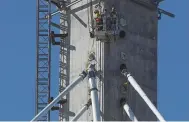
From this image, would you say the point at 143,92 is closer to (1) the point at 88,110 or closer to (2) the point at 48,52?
(1) the point at 88,110

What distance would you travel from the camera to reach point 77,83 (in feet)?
343

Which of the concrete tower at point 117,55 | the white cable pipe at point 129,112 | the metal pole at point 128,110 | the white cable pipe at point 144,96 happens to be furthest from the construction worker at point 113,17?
the white cable pipe at point 129,112

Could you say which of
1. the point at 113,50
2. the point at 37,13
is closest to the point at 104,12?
the point at 113,50

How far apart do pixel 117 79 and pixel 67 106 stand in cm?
592

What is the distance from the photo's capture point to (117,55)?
352 ft

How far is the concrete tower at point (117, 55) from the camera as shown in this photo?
107 m

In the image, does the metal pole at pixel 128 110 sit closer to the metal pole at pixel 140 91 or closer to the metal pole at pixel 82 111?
the metal pole at pixel 140 91

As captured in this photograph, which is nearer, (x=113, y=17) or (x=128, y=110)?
(x=128, y=110)

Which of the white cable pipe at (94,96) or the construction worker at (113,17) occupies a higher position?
the construction worker at (113,17)

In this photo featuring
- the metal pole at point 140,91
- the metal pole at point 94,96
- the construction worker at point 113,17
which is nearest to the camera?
the metal pole at point 140,91

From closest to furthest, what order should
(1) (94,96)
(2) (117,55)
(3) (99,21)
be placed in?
(1) (94,96), (3) (99,21), (2) (117,55)

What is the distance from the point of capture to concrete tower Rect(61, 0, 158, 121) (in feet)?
350

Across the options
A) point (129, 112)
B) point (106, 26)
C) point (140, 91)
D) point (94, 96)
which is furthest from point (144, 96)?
point (106, 26)

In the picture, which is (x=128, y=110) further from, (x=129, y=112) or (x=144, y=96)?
(x=144, y=96)
